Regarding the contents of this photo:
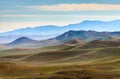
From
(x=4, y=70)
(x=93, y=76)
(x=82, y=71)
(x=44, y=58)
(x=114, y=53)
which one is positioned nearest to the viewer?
(x=93, y=76)

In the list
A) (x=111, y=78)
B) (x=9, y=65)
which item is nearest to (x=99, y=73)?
(x=111, y=78)

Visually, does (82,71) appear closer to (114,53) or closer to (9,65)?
(9,65)

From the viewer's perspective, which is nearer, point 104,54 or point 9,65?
point 9,65

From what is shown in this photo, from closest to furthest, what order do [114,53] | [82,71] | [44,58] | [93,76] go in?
[93,76] → [82,71] → [114,53] → [44,58]

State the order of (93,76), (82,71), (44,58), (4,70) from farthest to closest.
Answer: (44,58), (4,70), (82,71), (93,76)

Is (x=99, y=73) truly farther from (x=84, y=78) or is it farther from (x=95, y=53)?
(x=95, y=53)

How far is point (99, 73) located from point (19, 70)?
27502 millimetres

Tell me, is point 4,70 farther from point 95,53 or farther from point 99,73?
point 95,53

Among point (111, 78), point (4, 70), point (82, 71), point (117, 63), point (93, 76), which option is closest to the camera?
point (111, 78)

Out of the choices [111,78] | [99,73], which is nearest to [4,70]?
[99,73]

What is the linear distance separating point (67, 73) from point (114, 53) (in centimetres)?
7577

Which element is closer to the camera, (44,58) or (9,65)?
(9,65)

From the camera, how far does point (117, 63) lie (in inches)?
4163

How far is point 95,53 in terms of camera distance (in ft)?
529
